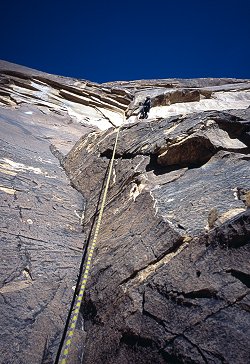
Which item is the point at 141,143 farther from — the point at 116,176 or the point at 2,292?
the point at 2,292

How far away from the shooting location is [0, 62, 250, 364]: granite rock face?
8.37ft

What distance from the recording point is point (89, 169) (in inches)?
279

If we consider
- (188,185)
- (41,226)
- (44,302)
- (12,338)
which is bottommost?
(12,338)

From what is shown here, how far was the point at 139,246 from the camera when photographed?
3734 millimetres

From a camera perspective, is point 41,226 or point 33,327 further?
point 41,226

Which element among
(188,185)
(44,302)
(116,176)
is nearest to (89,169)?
(116,176)

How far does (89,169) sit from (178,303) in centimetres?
497

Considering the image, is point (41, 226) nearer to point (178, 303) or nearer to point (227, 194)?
point (178, 303)

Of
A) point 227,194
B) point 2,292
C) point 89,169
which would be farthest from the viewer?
point 89,169

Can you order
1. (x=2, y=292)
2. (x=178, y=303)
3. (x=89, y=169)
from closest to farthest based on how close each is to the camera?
(x=178, y=303), (x=2, y=292), (x=89, y=169)

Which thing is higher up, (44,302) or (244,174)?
(244,174)

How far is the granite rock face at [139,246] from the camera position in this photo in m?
2.55

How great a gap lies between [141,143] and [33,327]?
4.59 meters

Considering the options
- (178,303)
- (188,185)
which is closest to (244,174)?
(188,185)
